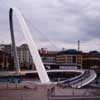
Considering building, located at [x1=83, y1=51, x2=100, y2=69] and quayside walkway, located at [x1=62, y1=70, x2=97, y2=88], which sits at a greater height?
building, located at [x1=83, y1=51, x2=100, y2=69]

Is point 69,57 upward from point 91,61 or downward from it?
upward

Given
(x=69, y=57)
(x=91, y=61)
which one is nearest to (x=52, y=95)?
(x=91, y=61)

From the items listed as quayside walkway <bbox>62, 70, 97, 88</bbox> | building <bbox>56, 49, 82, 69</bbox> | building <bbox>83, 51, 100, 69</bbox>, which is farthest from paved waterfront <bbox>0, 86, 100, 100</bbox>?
building <bbox>56, 49, 82, 69</bbox>

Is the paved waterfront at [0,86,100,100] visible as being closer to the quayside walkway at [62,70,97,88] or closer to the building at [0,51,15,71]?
the quayside walkway at [62,70,97,88]

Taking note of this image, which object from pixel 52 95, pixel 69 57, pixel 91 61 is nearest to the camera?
pixel 52 95

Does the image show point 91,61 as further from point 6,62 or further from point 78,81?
point 78,81

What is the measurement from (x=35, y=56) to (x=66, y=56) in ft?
338

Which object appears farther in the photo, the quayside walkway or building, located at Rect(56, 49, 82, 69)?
building, located at Rect(56, 49, 82, 69)

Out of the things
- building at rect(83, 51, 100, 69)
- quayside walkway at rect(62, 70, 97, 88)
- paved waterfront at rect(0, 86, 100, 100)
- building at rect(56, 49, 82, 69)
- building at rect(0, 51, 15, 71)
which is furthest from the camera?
building at rect(56, 49, 82, 69)

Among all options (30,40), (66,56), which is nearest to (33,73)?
(30,40)

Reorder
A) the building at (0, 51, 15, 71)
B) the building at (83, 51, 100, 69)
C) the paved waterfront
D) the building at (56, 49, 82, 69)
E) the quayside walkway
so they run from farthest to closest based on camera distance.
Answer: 1. the building at (56, 49, 82, 69)
2. the building at (83, 51, 100, 69)
3. the building at (0, 51, 15, 71)
4. the quayside walkway
5. the paved waterfront

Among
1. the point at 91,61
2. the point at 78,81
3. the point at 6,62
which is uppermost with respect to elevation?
the point at 91,61

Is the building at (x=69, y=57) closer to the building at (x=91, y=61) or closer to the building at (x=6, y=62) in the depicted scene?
the building at (x=91, y=61)

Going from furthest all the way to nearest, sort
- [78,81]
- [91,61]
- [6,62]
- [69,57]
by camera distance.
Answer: [69,57] < [91,61] < [6,62] < [78,81]
